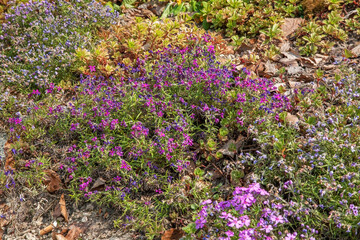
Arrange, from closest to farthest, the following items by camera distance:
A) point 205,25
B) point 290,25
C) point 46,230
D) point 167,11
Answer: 1. point 46,230
2. point 290,25
3. point 205,25
4. point 167,11

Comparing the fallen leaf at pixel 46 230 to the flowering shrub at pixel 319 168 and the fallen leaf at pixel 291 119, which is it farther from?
the fallen leaf at pixel 291 119

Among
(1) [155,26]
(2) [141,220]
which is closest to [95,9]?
(1) [155,26]

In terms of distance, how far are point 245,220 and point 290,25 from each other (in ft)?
11.9

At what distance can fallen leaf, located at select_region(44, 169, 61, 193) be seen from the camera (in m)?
3.62

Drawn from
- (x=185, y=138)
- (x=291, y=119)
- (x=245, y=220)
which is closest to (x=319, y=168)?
(x=291, y=119)

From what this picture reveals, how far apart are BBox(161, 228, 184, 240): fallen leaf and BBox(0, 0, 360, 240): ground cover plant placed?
0.04 meters

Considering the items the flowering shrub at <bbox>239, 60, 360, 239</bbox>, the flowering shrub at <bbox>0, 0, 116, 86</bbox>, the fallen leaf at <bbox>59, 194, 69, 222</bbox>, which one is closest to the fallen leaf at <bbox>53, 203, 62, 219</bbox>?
the fallen leaf at <bbox>59, 194, 69, 222</bbox>

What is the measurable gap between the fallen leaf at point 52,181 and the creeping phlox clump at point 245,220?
1.72 m

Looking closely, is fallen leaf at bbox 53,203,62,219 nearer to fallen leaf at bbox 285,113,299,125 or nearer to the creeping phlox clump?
the creeping phlox clump

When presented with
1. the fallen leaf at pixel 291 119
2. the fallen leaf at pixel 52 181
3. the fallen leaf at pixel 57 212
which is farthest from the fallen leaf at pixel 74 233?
the fallen leaf at pixel 291 119

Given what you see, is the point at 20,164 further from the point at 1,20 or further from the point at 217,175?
the point at 1,20

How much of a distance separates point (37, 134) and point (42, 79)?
0.83m

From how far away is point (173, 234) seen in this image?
9.78ft

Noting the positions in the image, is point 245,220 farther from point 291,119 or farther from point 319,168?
point 291,119
